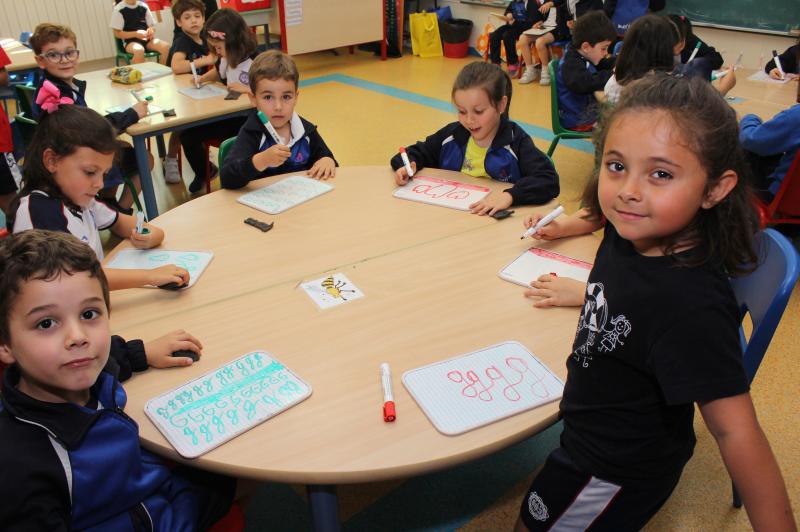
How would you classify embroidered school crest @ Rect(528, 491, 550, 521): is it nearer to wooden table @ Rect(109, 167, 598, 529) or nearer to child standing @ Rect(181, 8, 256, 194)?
wooden table @ Rect(109, 167, 598, 529)

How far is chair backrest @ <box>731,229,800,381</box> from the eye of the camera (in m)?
1.23

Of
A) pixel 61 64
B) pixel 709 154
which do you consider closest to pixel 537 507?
pixel 709 154

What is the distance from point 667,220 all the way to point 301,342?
76 centimetres

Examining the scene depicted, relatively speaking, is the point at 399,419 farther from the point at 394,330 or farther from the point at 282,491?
the point at 282,491

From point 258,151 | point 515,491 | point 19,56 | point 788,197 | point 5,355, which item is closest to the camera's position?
point 5,355

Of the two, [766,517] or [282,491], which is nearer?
[766,517]

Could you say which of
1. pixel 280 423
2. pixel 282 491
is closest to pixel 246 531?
pixel 282 491

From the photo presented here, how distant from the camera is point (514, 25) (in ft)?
21.6

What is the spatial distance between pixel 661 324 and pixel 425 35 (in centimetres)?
714

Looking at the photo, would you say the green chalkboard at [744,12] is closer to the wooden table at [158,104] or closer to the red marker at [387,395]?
the wooden table at [158,104]

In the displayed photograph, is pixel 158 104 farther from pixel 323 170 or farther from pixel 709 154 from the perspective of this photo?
pixel 709 154

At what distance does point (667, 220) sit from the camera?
943mm

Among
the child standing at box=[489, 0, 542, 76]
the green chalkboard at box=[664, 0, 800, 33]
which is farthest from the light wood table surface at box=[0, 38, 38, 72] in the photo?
the green chalkboard at box=[664, 0, 800, 33]

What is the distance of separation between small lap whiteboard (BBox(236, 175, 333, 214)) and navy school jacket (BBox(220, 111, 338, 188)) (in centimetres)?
8
